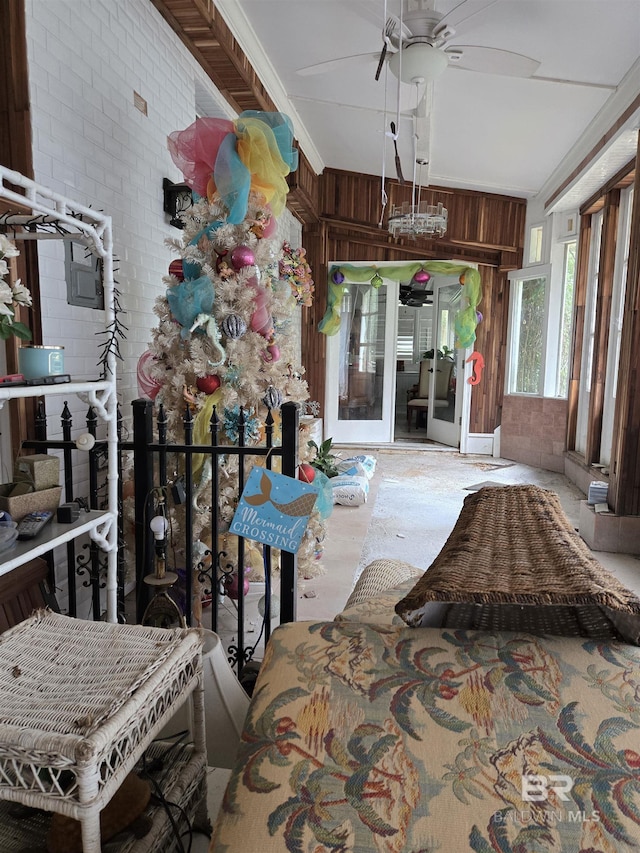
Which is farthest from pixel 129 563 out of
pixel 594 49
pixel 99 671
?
pixel 594 49

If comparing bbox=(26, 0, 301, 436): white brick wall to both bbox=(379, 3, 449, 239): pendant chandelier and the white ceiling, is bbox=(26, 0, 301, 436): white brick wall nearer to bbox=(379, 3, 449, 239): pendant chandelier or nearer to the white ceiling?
the white ceiling

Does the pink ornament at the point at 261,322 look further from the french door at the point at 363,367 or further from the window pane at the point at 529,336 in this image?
the french door at the point at 363,367

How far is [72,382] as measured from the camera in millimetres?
1592

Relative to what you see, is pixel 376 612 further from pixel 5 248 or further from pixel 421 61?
pixel 421 61

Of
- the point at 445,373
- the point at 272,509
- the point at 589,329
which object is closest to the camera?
the point at 272,509

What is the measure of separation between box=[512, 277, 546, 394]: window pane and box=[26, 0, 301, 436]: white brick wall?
14.4 ft

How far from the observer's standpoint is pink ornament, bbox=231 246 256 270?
2365mm

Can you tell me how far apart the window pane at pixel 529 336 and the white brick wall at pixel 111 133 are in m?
4.40

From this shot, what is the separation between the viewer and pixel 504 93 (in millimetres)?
4027

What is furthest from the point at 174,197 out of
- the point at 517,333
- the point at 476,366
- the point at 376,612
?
the point at 517,333

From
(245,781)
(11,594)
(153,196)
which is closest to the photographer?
(245,781)

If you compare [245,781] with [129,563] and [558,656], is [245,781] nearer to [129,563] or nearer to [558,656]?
[558,656]

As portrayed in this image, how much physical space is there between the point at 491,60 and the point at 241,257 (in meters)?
1.63

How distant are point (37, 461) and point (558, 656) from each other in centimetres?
144
